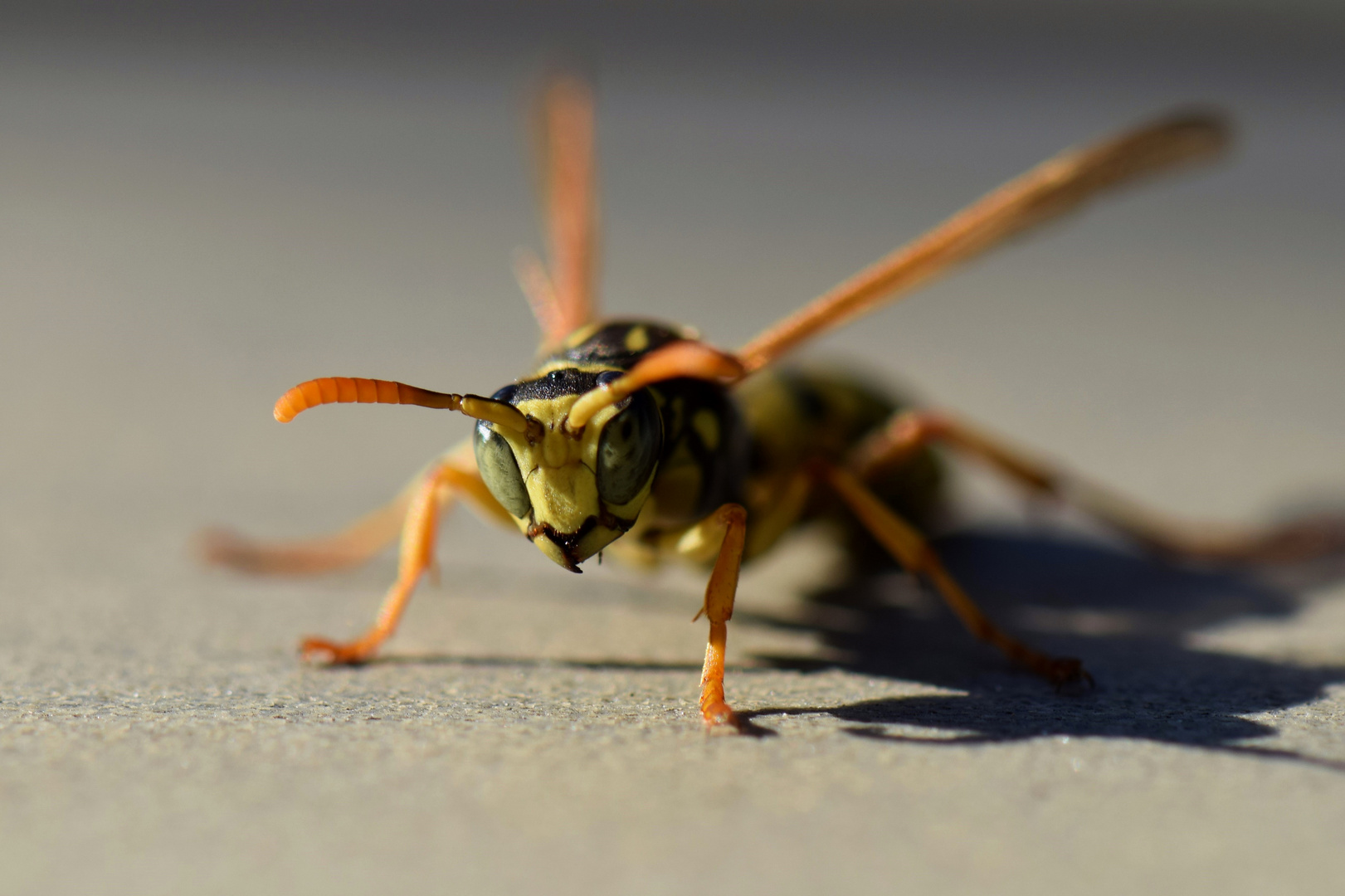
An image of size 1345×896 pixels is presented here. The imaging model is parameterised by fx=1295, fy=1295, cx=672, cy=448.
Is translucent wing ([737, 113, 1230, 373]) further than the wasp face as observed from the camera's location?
Yes

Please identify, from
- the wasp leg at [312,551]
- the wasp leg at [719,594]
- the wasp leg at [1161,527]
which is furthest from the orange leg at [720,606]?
the wasp leg at [312,551]

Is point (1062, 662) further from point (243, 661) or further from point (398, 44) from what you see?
point (398, 44)

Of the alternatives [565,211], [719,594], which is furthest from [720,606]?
[565,211]

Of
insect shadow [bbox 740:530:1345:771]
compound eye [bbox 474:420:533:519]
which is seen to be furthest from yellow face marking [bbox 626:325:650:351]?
insect shadow [bbox 740:530:1345:771]

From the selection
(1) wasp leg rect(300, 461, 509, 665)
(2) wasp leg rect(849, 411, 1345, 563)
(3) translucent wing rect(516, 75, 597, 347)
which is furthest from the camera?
(2) wasp leg rect(849, 411, 1345, 563)

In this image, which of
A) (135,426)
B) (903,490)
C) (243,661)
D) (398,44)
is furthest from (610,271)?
(398,44)

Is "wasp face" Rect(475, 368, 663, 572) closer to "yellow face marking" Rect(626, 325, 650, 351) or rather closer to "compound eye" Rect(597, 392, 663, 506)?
"compound eye" Rect(597, 392, 663, 506)

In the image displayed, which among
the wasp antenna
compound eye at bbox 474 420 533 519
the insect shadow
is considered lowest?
the insect shadow

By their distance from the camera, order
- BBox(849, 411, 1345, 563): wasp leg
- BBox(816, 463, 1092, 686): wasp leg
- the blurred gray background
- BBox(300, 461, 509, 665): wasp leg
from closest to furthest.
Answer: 1. the blurred gray background
2. BBox(816, 463, 1092, 686): wasp leg
3. BBox(300, 461, 509, 665): wasp leg
4. BBox(849, 411, 1345, 563): wasp leg
